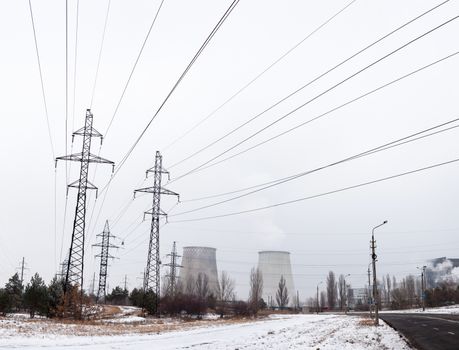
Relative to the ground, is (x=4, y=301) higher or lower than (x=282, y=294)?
higher

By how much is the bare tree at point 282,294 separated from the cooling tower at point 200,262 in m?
20.2

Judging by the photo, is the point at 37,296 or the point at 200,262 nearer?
the point at 37,296

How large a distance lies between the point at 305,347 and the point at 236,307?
5544cm

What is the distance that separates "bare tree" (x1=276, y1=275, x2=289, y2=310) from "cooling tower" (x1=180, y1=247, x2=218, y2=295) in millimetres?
20184

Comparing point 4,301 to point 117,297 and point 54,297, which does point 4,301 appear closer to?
point 54,297

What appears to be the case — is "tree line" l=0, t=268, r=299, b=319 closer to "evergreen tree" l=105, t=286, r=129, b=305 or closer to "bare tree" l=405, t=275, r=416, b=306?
"evergreen tree" l=105, t=286, r=129, b=305

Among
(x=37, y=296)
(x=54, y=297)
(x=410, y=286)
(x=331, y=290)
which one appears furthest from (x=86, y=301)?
(x=410, y=286)

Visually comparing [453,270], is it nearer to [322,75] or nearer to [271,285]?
[271,285]

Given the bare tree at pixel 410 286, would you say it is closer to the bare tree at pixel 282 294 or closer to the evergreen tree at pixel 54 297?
the bare tree at pixel 282 294

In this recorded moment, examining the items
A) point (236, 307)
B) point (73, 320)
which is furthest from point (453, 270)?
point (73, 320)

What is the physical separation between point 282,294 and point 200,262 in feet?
104

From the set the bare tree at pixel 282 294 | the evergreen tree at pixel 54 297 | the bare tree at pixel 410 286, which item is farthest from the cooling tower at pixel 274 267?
the evergreen tree at pixel 54 297

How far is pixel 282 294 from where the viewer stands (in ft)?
408

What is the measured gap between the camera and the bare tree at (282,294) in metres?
119
